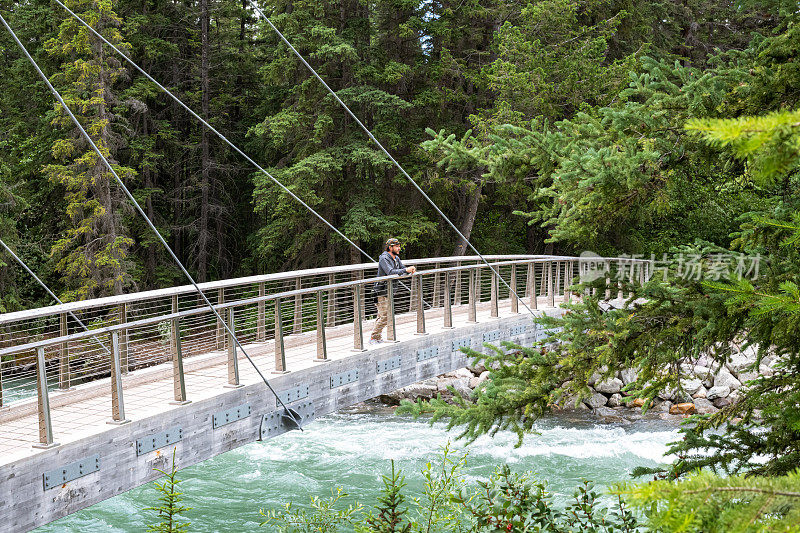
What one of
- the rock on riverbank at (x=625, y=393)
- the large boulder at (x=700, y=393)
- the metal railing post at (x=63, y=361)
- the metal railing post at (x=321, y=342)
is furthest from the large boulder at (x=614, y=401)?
the metal railing post at (x=63, y=361)

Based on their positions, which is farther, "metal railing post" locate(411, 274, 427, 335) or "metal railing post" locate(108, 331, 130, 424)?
"metal railing post" locate(411, 274, 427, 335)

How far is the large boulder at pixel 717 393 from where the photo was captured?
17.9 metres

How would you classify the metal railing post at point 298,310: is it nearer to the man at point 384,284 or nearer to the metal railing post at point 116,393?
the man at point 384,284

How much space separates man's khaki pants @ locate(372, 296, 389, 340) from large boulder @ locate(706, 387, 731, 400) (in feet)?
32.7

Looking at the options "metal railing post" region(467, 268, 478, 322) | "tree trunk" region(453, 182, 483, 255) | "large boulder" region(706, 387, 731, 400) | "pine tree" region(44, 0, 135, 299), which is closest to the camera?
"metal railing post" region(467, 268, 478, 322)

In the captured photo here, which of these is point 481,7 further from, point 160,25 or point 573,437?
point 573,437

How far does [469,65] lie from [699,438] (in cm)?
2195

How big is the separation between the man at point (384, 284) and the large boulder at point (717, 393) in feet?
32.4

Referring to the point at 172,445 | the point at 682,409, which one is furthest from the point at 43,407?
the point at 682,409

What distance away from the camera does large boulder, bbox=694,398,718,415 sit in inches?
673

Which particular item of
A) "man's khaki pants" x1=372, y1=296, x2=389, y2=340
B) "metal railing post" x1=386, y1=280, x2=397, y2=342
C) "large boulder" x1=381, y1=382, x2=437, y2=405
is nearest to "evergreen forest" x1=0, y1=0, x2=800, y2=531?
"metal railing post" x1=386, y1=280, x2=397, y2=342

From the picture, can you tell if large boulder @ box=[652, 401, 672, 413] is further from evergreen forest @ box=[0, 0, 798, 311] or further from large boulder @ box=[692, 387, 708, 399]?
evergreen forest @ box=[0, 0, 798, 311]

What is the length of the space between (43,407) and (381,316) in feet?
18.7

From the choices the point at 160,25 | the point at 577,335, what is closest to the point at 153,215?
the point at 160,25
